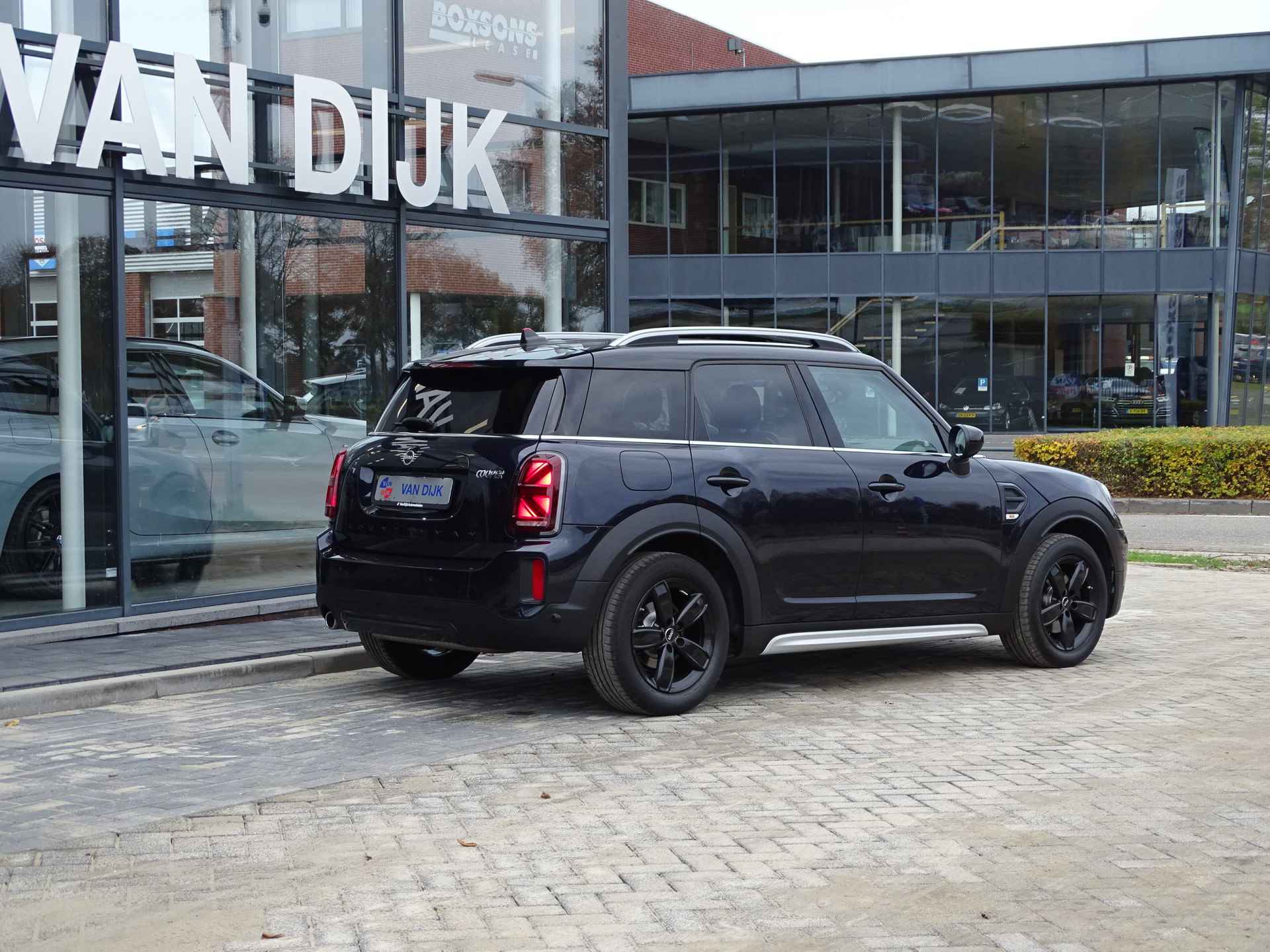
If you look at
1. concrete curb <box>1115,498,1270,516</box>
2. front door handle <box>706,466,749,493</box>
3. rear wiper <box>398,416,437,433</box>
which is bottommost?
concrete curb <box>1115,498,1270,516</box>

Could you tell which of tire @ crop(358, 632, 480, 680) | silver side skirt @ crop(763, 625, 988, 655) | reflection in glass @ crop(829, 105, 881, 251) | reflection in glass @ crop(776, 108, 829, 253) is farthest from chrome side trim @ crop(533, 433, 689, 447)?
reflection in glass @ crop(776, 108, 829, 253)

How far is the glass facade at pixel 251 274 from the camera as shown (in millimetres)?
9766

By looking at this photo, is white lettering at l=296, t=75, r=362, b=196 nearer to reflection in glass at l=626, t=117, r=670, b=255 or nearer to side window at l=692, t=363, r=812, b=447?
side window at l=692, t=363, r=812, b=447

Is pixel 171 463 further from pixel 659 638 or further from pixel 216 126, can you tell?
pixel 659 638

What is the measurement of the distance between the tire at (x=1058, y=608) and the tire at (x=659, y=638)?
208 centimetres

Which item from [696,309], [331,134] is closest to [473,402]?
[331,134]

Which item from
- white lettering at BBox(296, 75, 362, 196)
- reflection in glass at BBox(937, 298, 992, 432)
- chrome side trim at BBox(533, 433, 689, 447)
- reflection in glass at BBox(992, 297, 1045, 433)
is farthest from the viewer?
reflection in glass at BBox(937, 298, 992, 432)

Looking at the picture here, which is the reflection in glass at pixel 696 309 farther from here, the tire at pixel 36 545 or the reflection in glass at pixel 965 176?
the tire at pixel 36 545

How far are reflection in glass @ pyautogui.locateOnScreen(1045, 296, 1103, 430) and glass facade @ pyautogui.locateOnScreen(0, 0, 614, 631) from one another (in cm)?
2242

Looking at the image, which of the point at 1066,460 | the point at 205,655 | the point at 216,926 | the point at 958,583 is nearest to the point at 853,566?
the point at 958,583

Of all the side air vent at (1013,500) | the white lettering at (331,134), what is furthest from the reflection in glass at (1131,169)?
the side air vent at (1013,500)

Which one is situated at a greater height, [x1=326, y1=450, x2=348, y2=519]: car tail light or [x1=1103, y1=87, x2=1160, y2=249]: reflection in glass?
[x1=1103, y1=87, x2=1160, y2=249]: reflection in glass

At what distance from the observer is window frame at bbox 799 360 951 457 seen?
8.39m

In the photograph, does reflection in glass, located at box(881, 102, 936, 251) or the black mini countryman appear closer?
the black mini countryman
